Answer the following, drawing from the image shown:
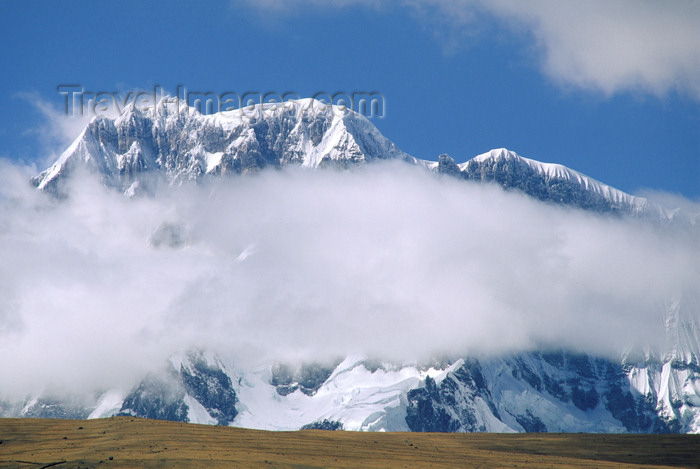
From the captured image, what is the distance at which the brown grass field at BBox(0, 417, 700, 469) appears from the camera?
14288cm

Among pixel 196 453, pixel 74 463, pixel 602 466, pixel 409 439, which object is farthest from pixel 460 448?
pixel 74 463

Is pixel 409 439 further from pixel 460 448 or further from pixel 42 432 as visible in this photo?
pixel 42 432

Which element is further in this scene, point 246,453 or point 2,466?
point 246,453

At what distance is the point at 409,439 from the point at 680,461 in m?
50.4

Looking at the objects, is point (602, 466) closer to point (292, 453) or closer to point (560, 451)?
point (560, 451)

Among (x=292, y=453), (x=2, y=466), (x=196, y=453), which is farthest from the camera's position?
(x=292, y=453)

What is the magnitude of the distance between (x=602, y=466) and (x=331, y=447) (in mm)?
47339

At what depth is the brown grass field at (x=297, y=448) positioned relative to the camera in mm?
142875

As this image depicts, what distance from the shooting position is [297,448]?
16100cm

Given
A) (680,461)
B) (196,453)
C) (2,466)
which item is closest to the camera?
(2,466)

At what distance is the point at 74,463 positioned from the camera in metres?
138

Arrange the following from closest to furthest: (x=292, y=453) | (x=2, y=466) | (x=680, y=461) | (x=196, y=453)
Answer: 1. (x=2, y=466)
2. (x=196, y=453)
3. (x=292, y=453)
4. (x=680, y=461)

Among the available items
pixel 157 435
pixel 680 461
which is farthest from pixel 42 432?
pixel 680 461

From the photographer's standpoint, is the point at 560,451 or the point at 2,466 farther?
the point at 560,451
